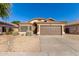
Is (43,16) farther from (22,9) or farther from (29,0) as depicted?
(29,0)

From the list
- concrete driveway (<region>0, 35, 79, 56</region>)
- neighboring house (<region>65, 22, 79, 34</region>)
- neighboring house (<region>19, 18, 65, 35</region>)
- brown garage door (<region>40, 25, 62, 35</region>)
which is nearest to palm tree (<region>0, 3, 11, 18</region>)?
concrete driveway (<region>0, 35, 79, 56</region>)

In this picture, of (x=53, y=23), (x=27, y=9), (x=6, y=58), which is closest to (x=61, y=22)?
(x=53, y=23)

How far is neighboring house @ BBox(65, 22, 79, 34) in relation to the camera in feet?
86.2

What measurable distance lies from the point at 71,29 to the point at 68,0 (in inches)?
916

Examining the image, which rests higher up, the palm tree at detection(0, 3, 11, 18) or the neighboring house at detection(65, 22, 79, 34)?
the palm tree at detection(0, 3, 11, 18)

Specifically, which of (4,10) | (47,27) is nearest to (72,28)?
(47,27)

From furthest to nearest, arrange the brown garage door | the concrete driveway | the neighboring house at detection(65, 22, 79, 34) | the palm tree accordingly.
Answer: the neighboring house at detection(65, 22, 79, 34)
the brown garage door
the palm tree
the concrete driveway

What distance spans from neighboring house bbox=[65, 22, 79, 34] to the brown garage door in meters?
2.66

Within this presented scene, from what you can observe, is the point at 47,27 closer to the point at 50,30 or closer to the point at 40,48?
the point at 50,30

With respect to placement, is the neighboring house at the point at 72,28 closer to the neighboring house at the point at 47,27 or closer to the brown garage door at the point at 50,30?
the neighboring house at the point at 47,27

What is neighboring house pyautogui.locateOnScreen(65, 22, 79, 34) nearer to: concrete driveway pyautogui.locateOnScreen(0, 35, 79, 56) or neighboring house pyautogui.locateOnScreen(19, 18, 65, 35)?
neighboring house pyautogui.locateOnScreen(19, 18, 65, 35)

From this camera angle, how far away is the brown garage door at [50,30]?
24297 mm

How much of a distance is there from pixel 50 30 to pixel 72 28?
490 centimetres

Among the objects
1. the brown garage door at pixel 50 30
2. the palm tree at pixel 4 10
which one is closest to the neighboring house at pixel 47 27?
the brown garage door at pixel 50 30
